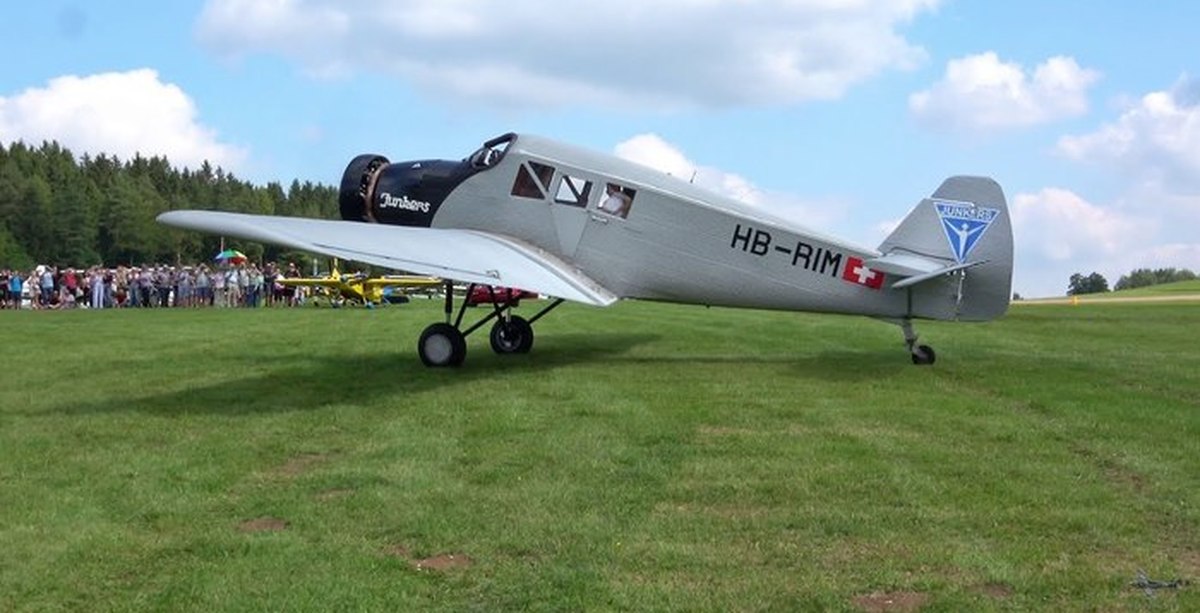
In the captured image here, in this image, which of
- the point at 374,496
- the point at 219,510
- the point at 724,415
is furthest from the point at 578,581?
Result: the point at 724,415

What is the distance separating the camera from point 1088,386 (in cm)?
1167

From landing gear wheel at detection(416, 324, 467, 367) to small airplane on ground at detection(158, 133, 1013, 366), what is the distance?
14 mm

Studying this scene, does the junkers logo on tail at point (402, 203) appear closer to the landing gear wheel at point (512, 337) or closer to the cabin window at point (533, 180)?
the cabin window at point (533, 180)

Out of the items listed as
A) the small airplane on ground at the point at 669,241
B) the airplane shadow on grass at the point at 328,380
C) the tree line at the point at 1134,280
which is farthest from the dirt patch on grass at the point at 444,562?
the tree line at the point at 1134,280

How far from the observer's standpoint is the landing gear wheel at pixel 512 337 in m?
15.6

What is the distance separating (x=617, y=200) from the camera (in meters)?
13.9

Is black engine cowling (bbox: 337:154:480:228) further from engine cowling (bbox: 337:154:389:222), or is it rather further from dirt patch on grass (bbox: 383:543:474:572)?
dirt patch on grass (bbox: 383:543:474:572)

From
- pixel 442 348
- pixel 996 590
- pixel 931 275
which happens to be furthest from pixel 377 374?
pixel 996 590

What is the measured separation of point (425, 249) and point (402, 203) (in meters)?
2.55

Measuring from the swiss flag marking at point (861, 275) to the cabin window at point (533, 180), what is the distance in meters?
3.96

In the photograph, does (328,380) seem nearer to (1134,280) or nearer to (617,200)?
(617,200)

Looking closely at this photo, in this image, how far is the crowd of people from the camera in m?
42.8

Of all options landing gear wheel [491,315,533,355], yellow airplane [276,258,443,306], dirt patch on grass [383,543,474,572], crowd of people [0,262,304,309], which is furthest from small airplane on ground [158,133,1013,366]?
crowd of people [0,262,304,309]

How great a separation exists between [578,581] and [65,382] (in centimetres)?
954
